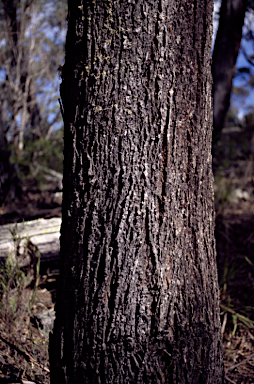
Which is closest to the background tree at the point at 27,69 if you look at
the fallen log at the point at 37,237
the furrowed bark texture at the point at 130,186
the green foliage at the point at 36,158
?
the green foliage at the point at 36,158

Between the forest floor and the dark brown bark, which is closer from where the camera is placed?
the forest floor

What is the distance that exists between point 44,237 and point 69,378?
1870 millimetres

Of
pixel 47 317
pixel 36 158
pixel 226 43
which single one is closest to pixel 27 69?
pixel 36 158

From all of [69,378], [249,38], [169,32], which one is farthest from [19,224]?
[249,38]

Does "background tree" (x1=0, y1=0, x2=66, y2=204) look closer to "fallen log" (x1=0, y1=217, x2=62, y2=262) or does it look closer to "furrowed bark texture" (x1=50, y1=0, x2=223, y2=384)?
"fallen log" (x1=0, y1=217, x2=62, y2=262)

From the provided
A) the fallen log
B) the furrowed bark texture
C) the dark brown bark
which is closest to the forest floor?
the fallen log

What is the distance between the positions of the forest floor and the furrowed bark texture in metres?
0.49

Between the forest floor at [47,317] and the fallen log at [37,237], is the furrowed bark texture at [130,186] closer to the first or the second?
the forest floor at [47,317]

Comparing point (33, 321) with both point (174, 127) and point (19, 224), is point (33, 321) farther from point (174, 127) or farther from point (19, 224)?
point (174, 127)

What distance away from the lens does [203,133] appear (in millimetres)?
1393

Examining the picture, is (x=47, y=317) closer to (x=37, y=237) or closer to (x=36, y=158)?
(x=37, y=237)

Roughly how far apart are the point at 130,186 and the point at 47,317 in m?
1.68

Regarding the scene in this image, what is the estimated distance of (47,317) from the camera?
95.5 inches

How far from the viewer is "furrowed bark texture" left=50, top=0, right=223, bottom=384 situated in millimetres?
1235
